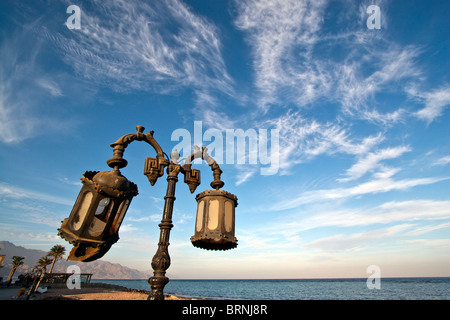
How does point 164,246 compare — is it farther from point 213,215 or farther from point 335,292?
point 335,292

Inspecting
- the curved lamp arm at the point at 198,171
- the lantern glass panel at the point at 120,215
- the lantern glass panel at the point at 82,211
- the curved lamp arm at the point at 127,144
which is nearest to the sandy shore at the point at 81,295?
the curved lamp arm at the point at 198,171

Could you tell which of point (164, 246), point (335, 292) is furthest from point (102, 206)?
point (335, 292)

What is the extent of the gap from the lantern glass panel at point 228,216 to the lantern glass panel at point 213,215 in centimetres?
15

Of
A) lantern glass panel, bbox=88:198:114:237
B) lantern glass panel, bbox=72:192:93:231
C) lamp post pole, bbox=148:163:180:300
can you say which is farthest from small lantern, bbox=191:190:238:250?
lantern glass panel, bbox=72:192:93:231

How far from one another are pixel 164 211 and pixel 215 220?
2.76 feet

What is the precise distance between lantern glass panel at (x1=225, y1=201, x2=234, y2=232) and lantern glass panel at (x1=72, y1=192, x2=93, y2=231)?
1869 mm

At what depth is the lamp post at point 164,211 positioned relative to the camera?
9.13ft

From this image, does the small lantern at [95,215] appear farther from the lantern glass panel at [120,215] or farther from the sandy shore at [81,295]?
the sandy shore at [81,295]

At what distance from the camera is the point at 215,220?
11.5 ft

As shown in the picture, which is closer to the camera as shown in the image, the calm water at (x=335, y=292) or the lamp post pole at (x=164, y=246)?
the lamp post pole at (x=164, y=246)
